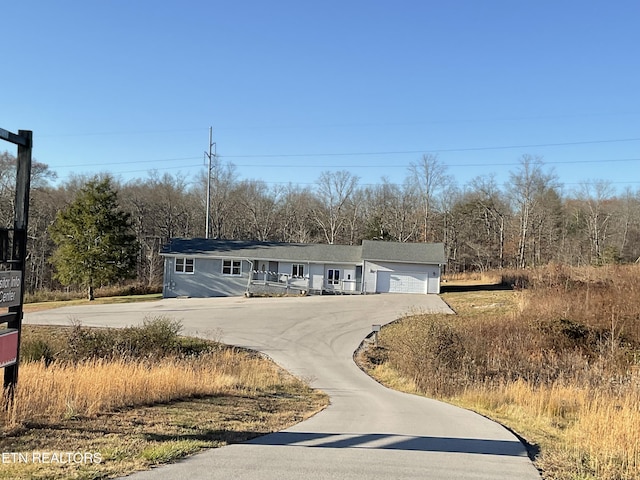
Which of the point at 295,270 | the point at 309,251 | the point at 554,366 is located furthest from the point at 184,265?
the point at 554,366

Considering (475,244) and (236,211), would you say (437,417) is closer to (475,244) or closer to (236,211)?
(475,244)

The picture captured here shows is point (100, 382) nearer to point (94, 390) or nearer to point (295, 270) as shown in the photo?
point (94, 390)

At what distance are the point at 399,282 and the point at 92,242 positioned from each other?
76.8 ft

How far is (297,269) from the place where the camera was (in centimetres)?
4016

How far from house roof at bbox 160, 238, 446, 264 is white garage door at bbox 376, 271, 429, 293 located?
1218 millimetres

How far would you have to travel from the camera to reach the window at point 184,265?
3912 cm

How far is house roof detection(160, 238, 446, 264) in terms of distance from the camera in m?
39.4

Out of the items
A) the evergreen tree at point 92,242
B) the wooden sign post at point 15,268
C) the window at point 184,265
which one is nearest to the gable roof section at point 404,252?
the window at point 184,265

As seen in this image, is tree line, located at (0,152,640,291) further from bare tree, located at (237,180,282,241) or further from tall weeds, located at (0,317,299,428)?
tall weeds, located at (0,317,299,428)

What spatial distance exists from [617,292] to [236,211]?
5074 centimetres

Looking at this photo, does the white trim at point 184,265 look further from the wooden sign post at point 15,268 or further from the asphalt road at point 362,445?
the wooden sign post at point 15,268

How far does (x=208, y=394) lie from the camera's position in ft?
29.3

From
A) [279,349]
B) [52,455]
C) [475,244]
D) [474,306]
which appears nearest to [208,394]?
[52,455]

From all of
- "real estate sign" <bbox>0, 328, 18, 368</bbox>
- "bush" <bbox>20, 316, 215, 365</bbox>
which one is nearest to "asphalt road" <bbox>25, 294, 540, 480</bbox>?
"real estate sign" <bbox>0, 328, 18, 368</bbox>
